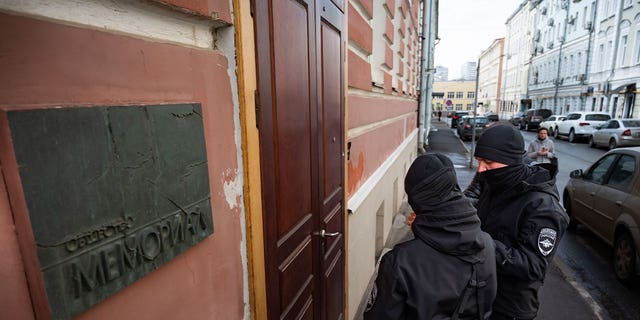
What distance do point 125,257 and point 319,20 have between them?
64.8 inches

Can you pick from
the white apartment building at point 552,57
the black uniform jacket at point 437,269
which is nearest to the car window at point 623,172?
the black uniform jacket at point 437,269

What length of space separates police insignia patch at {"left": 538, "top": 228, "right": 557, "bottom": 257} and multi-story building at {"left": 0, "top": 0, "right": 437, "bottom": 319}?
4.12ft

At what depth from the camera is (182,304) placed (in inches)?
39.3

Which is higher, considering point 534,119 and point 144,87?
point 144,87

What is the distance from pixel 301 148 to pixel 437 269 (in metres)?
0.87

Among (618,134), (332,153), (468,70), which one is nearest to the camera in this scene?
(332,153)

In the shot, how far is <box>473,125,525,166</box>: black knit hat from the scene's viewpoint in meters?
2.00

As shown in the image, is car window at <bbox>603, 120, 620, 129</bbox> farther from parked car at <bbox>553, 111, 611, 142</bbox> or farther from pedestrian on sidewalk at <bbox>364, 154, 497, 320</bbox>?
pedestrian on sidewalk at <bbox>364, 154, 497, 320</bbox>

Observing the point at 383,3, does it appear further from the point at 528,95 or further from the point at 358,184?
the point at 528,95

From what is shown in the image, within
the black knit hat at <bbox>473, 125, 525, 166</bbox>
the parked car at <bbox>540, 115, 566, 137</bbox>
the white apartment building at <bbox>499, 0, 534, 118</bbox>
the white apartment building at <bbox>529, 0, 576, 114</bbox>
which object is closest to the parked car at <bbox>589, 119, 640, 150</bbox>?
the parked car at <bbox>540, 115, 566, 137</bbox>

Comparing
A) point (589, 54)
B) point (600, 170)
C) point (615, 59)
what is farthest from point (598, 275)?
point (589, 54)

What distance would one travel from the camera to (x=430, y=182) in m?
1.44

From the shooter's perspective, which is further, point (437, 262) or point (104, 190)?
point (437, 262)

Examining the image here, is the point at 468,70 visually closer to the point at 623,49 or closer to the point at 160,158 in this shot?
the point at 623,49
